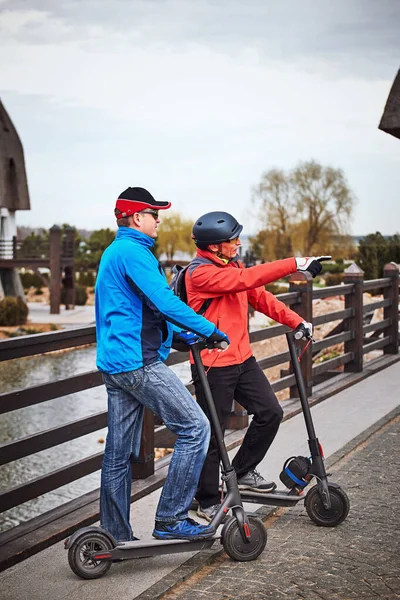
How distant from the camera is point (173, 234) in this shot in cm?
9650

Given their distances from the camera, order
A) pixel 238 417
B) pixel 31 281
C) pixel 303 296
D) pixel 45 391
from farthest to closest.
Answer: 1. pixel 31 281
2. pixel 303 296
3. pixel 238 417
4. pixel 45 391

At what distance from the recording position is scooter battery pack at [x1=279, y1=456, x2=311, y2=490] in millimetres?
5414

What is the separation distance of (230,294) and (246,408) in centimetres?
72

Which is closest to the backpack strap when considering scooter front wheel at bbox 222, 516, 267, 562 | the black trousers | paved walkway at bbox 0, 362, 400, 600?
the black trousers

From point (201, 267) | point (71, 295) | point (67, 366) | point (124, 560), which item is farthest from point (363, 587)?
point (71, 295)

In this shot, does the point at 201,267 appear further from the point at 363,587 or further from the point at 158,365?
the point at 363,587

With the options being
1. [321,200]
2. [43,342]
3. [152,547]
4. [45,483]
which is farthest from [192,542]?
[321,200]

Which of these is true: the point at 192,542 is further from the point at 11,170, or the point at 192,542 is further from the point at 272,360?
the point at 11,170

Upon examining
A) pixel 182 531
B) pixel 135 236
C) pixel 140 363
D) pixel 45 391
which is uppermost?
pixel 135 236

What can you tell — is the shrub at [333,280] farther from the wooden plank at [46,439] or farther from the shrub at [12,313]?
the wooden plank at [46,439]

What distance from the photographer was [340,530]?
5.36 m

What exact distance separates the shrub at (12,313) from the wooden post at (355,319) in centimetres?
2125

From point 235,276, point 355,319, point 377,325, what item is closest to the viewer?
point 235,276

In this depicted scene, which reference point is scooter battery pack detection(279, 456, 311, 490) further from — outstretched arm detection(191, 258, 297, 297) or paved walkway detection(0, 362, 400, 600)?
outstretched arm detection(191, 258, 297, 297)
